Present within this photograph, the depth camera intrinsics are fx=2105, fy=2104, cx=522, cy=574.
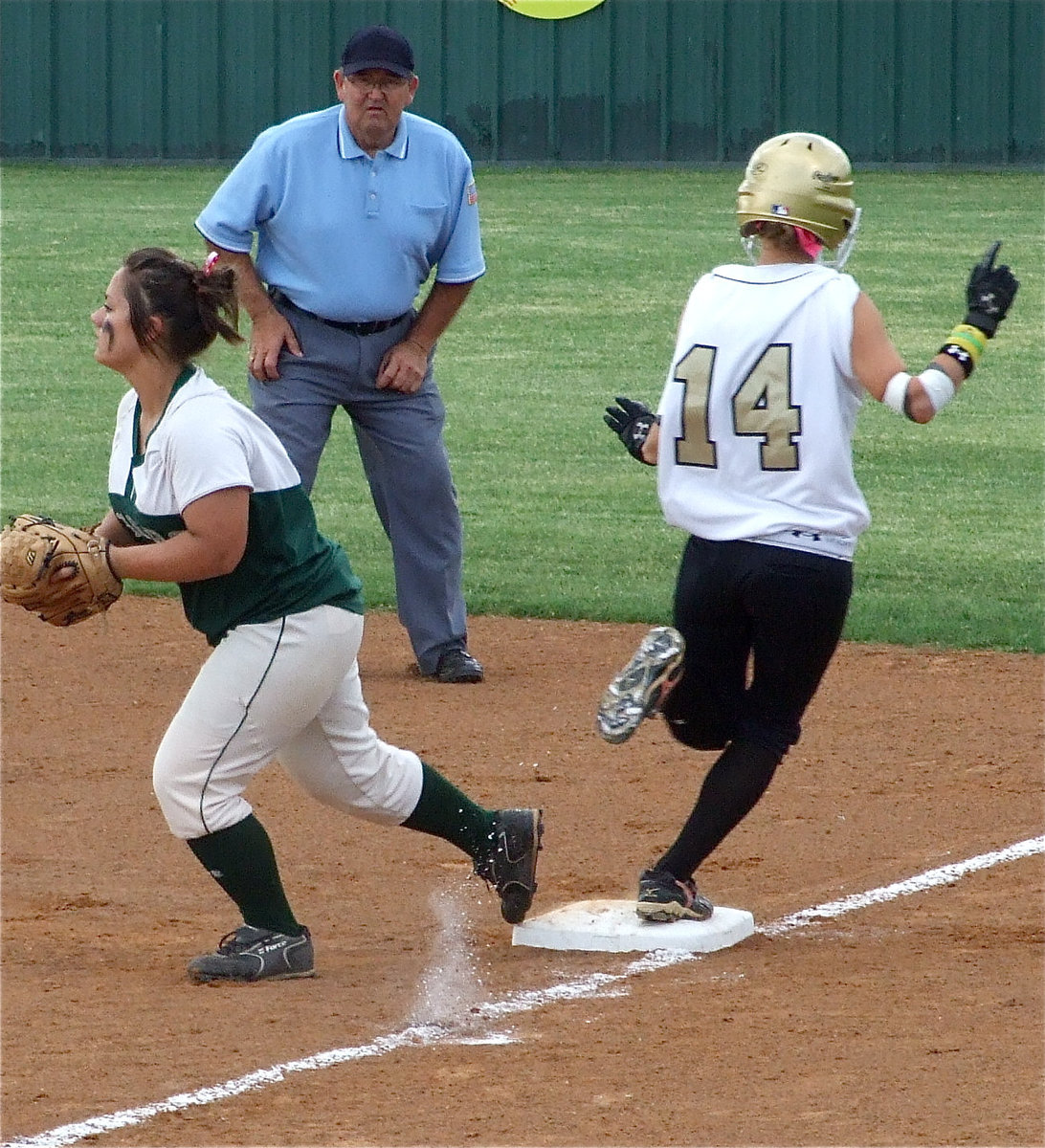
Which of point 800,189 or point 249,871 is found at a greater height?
point 800,189

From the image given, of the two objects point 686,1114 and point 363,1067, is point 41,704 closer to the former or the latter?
point 363,1067

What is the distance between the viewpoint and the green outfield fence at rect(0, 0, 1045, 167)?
977 inches

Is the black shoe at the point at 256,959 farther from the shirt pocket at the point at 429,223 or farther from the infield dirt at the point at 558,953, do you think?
the shirt pocket at the point at 429,223

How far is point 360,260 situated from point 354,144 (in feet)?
1.24

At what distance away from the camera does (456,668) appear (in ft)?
23.8

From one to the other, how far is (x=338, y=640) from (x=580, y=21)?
21.9m

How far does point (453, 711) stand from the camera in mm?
6859

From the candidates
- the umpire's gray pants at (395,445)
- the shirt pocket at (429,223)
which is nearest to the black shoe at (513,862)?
the umpire's gray pants at (395,445)

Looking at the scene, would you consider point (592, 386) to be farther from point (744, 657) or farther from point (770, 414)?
point (770, 414)

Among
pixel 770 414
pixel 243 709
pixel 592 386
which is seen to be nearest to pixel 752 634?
pixel 770 414

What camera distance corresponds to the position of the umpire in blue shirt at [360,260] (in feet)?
22.5

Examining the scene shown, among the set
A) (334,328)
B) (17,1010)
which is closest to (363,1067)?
(17,1010)

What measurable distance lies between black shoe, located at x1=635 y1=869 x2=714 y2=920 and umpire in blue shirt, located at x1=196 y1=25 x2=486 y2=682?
2.64 m

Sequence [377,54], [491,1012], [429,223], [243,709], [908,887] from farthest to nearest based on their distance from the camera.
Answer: [429,223] < [377,54] < [908,887] < [243,709] < [491,1012]
